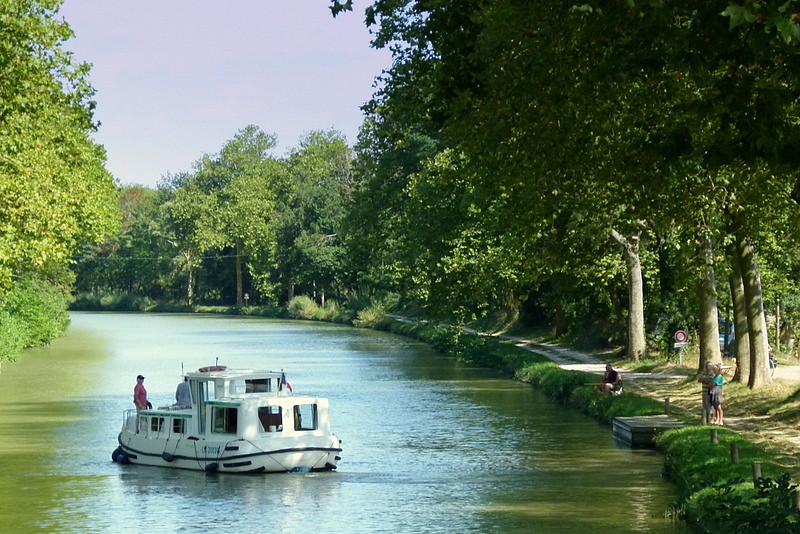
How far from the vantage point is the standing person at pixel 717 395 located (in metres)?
31.4

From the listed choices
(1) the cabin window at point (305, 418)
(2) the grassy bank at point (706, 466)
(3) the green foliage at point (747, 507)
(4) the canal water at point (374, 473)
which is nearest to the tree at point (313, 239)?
(4) the canal water at point (374, 473)

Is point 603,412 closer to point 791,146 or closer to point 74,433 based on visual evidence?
point 74,433

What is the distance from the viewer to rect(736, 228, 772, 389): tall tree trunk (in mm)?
35812

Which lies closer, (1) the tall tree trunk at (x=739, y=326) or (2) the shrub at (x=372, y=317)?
(1) the tall tree trunk at (x=739, y=326)

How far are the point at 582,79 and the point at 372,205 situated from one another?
1781 inches

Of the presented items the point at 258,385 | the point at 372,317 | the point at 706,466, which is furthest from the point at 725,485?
the point at 372,317

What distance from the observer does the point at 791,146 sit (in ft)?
49.6

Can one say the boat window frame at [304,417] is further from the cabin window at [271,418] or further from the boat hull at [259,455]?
the boat hull at [259,455]

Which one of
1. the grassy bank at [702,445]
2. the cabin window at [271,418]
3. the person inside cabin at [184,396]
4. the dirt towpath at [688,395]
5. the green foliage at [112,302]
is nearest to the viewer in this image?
the grassy bank at [702,445]

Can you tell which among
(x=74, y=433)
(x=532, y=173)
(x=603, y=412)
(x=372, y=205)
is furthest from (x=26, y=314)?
(x=532, y=173)

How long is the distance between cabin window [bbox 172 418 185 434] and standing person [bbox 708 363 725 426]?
551 inches

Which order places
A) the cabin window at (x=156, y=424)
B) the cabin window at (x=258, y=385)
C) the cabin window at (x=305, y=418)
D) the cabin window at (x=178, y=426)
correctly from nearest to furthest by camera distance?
the cabin window at (x=305, y=418)
the cabin window at (x=178, y=426)
the cabin window at (x=156, y=424)
the cabin window at (x=258, y=385)

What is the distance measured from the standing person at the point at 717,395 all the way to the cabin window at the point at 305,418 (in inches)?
405

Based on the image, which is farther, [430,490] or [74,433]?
[74,433]
